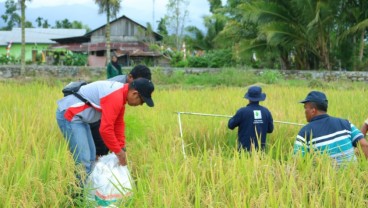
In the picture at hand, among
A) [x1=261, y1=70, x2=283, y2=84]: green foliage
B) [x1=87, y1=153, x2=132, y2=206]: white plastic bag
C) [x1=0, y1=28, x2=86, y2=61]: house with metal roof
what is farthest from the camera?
[x1=0, y1=28, x2=86, y2=61]: house with metal roof

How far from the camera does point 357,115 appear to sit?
5.75 m

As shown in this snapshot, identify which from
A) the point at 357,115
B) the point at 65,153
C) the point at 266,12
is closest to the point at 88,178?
the point at 65,153

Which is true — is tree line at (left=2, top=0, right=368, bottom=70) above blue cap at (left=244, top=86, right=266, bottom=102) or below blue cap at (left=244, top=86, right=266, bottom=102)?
above

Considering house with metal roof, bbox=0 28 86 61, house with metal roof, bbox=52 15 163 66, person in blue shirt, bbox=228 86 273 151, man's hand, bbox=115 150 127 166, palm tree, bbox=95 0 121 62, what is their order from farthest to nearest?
house with metal roof, bbox=0 28 86 61
house with metal roof, bbox=52 15 163 66
palm tree, bbox=95 0 121 62
person in blue shirt, bbox=228 86 273 151
man's hand, bbox=115 150 127 166

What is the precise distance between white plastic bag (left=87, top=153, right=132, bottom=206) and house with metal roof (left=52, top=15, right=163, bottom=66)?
23068mm

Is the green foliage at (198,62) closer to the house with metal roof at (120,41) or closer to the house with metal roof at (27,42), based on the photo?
the house with metal roof at (120,41)

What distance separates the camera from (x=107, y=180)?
305 centimetres

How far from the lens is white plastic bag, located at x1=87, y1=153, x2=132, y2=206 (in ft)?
9.71

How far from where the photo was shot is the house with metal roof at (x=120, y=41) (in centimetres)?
2666

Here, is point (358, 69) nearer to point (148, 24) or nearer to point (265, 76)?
point (265, 76)

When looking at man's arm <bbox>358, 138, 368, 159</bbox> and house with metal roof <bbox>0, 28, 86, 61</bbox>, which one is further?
house with metal roof <bbox>0, 28, 86, 61</bbox>

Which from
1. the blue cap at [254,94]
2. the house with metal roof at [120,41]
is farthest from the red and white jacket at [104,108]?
the house with metal roof at [120,41]

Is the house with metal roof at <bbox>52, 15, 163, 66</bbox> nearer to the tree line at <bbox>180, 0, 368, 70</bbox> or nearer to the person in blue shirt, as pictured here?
the tree line at <bbox>180, 0, 368, 70</bbox>

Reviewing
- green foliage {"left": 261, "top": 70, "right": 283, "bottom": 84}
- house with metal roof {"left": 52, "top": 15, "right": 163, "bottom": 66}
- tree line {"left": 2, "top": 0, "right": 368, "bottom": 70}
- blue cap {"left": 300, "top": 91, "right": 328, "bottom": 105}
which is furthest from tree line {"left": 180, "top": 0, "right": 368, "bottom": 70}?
blue cap {"left": 300, "top": 91, "right": 328, "bottom": 105}
